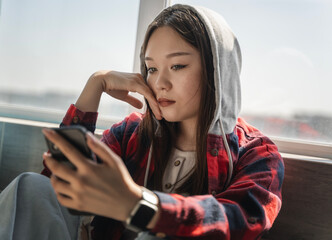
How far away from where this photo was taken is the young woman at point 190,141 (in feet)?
2.18

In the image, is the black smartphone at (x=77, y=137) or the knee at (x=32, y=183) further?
the knee at (x=32, y=183)

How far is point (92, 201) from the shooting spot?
55 centimetres

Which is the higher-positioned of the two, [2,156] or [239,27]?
[239,27]

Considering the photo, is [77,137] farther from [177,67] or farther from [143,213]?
[177,67]

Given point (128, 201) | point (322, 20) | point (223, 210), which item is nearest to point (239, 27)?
point (322, 20)

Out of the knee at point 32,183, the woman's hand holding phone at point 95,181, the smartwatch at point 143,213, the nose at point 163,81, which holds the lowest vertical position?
the knee at point 32,183

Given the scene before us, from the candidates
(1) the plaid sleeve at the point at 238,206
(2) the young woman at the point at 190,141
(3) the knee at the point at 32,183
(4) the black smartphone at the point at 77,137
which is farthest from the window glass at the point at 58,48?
(4) the black smartphone at the point at 77,137

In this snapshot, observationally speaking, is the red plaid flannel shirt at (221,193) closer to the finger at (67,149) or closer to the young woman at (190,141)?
the young woman at (190,141)

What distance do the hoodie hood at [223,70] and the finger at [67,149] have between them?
1.60 ft

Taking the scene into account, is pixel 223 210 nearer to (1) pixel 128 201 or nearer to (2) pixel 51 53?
(1) pixel 128 201

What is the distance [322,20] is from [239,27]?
12.4 inches

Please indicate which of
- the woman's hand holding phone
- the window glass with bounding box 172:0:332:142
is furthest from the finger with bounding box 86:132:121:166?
the window glass with bounding box 172:0:332:142

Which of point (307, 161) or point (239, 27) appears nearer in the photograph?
point (307, 161)

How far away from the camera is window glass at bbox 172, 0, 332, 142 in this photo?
1.27 m
